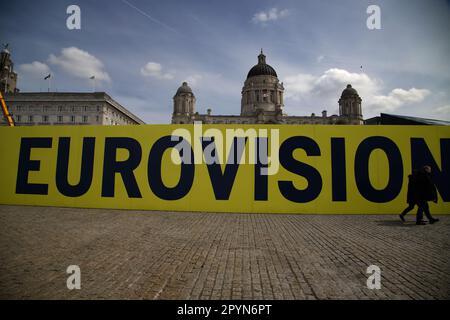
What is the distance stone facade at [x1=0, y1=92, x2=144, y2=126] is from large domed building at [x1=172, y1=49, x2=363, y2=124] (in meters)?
24.3

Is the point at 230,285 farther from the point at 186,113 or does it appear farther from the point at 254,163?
the point at 186,113

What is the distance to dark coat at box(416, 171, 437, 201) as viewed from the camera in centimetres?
759

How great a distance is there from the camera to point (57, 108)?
53.8 metres

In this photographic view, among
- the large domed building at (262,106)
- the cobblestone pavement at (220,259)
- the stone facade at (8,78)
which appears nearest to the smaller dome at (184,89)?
the large domed building at (262,106)

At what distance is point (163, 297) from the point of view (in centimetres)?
317

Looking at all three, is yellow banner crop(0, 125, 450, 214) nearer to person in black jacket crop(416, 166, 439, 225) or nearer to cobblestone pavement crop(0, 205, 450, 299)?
person in black jacket crop(416, 166, 439, 225)

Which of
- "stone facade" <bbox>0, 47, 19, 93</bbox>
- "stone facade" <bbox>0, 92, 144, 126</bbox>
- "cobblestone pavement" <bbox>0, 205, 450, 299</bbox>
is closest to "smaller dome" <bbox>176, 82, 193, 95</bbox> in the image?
"stone facade" <bbox>0, 92, 144, 126</bbox>

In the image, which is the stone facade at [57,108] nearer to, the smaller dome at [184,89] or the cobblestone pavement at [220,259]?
the smaller dome at [184,89]

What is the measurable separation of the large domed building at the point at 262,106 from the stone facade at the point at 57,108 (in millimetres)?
24273

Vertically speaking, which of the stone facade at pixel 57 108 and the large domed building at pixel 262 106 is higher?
the large domed building at pixel 262 106

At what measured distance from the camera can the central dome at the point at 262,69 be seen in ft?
257

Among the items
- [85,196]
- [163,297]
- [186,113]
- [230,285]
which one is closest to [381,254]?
[230,285]

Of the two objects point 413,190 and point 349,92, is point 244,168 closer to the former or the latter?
point 413,190

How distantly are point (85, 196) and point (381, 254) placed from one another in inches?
445
